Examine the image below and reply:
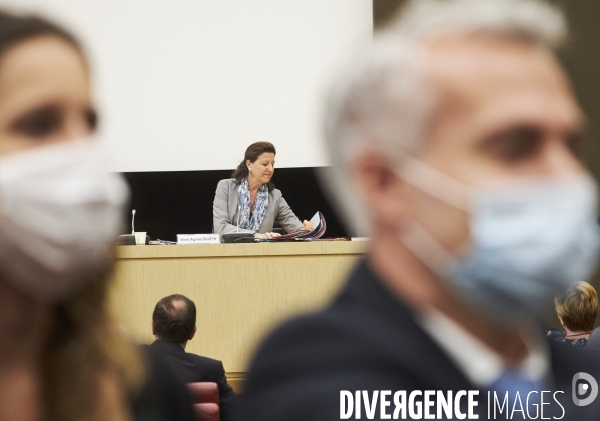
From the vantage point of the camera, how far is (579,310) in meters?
3.45

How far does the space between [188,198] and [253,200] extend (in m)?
1.92

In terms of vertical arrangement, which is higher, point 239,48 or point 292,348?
point 239,48

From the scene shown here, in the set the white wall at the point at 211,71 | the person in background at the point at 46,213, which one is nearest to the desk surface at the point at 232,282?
the white wall at the point at 211,71

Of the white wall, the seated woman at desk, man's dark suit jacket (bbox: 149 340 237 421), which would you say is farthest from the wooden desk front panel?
the white wall

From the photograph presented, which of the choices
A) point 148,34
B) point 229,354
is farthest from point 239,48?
point 229,354

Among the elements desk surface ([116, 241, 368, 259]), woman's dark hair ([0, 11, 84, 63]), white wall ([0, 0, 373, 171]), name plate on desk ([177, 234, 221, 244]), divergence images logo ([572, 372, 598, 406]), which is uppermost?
white wall ([0, 0, 373, 171])

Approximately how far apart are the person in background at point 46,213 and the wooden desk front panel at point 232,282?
3523 mm

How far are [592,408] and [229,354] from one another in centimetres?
374

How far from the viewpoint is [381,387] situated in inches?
32.9

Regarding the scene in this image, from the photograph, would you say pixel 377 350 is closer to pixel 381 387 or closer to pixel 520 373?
pixel 381 387

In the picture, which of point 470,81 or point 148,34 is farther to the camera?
point 148,34

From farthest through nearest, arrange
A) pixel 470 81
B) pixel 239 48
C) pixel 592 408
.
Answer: pixel 239 48, pixel 592 408, pixel 470 81

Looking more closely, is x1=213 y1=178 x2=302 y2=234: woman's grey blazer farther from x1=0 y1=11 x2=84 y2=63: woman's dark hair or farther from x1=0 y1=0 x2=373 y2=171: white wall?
x1=0 y1=11 x2=84 y2=63: woman's dark hair

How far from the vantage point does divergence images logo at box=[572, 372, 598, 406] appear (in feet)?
3.14
